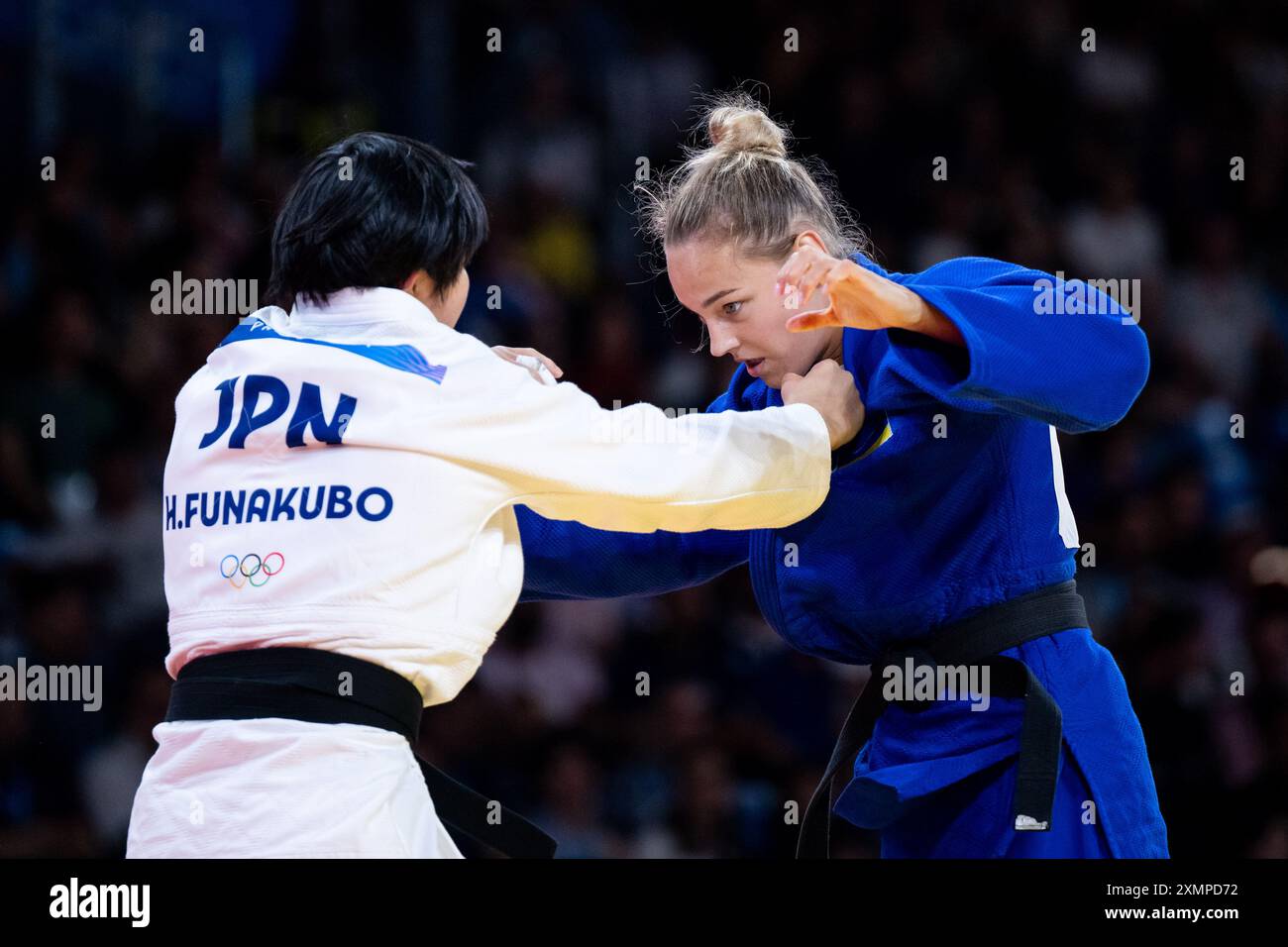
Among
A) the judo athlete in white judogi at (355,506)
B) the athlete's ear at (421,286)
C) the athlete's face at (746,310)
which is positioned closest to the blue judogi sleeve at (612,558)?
the athlete's face at (746,310)

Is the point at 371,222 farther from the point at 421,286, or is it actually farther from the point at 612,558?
the point at 612,558

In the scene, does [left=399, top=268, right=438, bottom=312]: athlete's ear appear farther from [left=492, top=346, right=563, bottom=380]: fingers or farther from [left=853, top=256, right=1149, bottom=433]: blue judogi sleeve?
[left=853, top=256, right=1149, bottom=433]: blue judogi sleeve

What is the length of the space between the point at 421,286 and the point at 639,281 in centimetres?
259

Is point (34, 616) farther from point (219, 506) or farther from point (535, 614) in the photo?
point (219, 506)

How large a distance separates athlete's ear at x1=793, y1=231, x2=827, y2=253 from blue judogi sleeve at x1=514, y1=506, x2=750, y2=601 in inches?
22.7

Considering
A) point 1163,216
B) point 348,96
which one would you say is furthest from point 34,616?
point 1163,216

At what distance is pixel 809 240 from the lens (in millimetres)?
2553

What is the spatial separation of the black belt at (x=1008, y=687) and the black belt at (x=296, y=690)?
84 centimetres

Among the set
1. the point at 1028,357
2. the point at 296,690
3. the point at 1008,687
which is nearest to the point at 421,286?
the point at 296,690

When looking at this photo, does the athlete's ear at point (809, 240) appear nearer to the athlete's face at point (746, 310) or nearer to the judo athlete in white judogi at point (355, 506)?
the athlete's face at point (746, 310)

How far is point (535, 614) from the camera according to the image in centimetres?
554

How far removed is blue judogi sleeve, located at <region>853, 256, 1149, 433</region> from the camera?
7.30 ft
